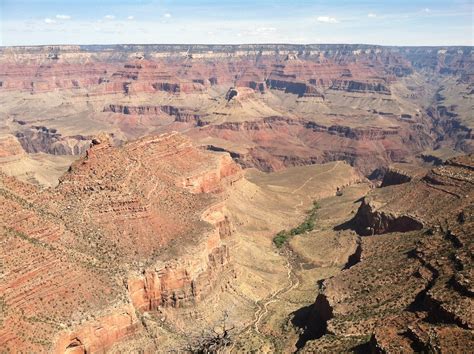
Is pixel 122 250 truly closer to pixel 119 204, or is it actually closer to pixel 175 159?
pixel 119 204

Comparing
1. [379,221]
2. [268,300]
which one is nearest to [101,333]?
[268,300]

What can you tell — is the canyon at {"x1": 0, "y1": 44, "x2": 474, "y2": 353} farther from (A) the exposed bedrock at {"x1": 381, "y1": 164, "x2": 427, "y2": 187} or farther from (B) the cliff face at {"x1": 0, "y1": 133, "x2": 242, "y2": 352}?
(A) the exposed bedrock at {"x1": 381, "y1": 164, "x2": 427, "y2": 187}

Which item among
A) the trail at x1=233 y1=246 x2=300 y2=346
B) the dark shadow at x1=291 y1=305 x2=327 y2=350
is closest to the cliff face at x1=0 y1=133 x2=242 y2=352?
the trail at x1=233 y1=246 x2=300 y2=346

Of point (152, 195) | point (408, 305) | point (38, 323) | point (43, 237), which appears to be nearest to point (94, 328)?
point (38, 323)

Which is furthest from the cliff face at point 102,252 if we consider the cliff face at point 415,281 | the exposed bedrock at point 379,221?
the exposed bedrock at point 379,221

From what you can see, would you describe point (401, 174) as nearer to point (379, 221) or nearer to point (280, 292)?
point (379, 221)

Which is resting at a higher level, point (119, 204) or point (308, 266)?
point (119, 204)
